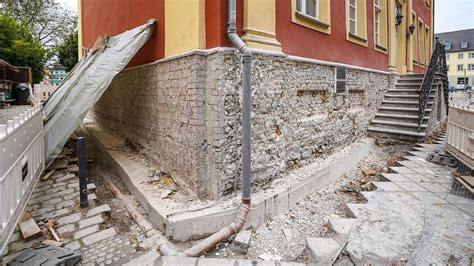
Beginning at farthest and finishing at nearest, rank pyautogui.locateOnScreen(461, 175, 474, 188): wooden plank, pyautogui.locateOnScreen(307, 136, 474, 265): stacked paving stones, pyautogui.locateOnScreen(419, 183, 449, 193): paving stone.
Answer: pyautogui.locateOnScreen(419, 183, 449, 193): paving stone, pyautogui.locateOnScreen(461, 175, 474, 188): wooden plank, pyautogui.locateOnScreen(307, 136, 474, 265): stacked paving stones

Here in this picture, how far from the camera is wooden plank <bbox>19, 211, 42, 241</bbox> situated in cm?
309

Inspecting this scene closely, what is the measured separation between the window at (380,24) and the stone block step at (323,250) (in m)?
7.17

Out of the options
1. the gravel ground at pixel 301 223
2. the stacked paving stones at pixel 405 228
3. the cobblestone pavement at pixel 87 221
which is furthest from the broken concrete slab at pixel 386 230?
the cobblestone pavement at pixel 87 221

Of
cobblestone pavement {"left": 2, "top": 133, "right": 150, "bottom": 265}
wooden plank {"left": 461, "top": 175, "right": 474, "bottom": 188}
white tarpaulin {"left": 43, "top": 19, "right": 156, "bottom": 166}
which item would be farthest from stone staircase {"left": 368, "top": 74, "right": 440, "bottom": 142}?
cobblestone pavement {"left": 2, "top": 133, "right": 150, "bottom": 265}

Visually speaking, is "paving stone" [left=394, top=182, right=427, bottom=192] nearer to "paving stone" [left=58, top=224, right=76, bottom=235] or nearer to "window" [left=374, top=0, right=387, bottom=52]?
"paving stone" [left=58, top=224, right=76, bottom=235]

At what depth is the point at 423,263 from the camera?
2.59 meters

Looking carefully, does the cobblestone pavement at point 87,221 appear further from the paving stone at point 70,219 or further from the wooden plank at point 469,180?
the wooden plank at point 469,180

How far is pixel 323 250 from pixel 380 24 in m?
Result: 8.02

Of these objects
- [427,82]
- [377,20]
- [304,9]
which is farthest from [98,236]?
[377,20]

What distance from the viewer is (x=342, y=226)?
3.39m

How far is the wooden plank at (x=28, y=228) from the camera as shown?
3.09 metres

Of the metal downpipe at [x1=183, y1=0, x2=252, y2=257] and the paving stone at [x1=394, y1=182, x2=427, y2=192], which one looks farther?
the paving stone at [x1=394, y1=182, x2=427, y2=192]

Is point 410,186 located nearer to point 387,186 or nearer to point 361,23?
point 387,186

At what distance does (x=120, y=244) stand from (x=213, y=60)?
243cm
